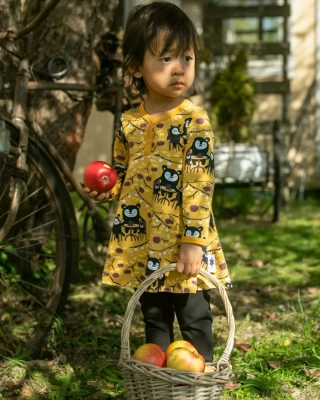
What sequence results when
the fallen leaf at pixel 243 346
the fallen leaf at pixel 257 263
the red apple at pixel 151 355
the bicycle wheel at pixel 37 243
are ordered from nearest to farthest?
1. the red apple at pixel 151 355
2. the bicycle wheel at pixel 37 243
3. the fallen leaf at pixel 243 346
4. the fallen leaf at pixel 257 263

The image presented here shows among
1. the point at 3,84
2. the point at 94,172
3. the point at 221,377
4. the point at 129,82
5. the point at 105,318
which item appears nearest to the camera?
the point at 221,377

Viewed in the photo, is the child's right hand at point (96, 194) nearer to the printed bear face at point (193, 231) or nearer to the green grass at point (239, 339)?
the printed bear face at point (193, 231)

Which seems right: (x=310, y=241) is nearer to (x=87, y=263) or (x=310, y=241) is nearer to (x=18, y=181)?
(x=87, y=263)

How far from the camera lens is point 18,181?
319 cm

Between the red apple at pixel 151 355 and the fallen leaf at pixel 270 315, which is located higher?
the red apple at pixel 151 355

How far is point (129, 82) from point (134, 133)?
399 millimetres

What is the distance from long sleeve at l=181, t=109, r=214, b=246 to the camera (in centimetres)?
252

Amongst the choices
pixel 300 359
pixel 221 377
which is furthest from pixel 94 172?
pixel 300 359

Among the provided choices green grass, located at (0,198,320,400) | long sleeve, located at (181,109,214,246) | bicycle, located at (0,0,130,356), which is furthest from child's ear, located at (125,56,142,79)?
green grass, located at (0,198,320,400)

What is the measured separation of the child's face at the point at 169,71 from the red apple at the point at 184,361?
93 cm

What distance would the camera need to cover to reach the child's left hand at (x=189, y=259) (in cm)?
249

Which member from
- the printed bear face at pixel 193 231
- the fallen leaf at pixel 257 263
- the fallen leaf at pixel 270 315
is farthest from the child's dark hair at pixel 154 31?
the fallen leaf at pixel 257 263

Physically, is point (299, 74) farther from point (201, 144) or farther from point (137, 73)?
point (201, 144)

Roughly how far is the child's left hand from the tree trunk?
5.48 feet
